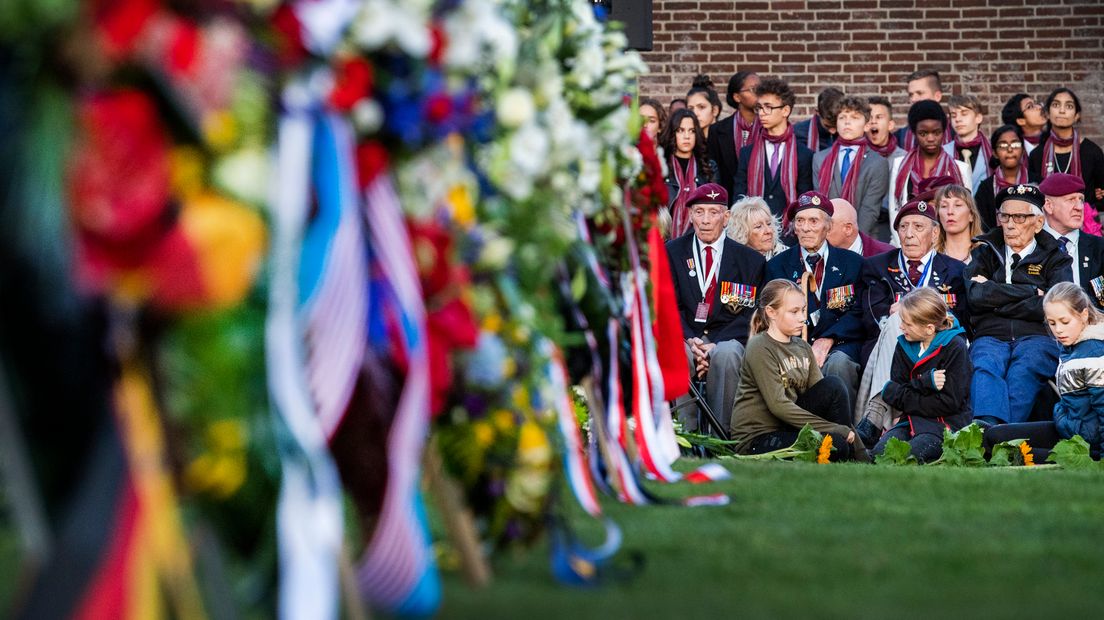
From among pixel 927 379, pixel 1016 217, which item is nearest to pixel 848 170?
pixel 1016 217

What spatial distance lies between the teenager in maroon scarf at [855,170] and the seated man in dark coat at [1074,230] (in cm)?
187

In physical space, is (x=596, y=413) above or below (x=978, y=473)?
above

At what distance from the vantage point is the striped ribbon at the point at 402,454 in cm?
336

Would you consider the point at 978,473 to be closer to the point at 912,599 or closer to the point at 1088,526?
the point at 1088,526

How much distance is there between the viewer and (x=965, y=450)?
1013 centimetres

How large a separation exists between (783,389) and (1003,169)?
180 inches

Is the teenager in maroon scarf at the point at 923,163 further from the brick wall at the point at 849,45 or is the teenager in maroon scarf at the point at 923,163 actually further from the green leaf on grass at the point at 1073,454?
the green leaf on grass at the point at 1073,454

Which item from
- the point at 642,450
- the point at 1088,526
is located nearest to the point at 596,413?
the point at 642,450

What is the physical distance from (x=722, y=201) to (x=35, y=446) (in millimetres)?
9284

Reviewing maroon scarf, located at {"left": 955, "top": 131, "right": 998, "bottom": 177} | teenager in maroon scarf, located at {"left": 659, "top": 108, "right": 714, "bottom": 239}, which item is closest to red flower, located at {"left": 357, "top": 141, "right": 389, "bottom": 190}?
teenager in maroon scarf, located at {"left": 659, "top": 108, "right": 714, "bottom": 239}

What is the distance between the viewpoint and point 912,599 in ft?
12.9

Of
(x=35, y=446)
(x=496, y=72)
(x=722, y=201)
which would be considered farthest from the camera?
(x=722, y=201)

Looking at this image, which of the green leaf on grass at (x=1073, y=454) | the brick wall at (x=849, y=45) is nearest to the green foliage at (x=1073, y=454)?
the green leaf on grass at (x=1073, y=454)

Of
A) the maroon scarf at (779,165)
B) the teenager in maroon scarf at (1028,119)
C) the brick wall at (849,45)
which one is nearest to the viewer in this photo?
the maroon scarf at (779,165)
